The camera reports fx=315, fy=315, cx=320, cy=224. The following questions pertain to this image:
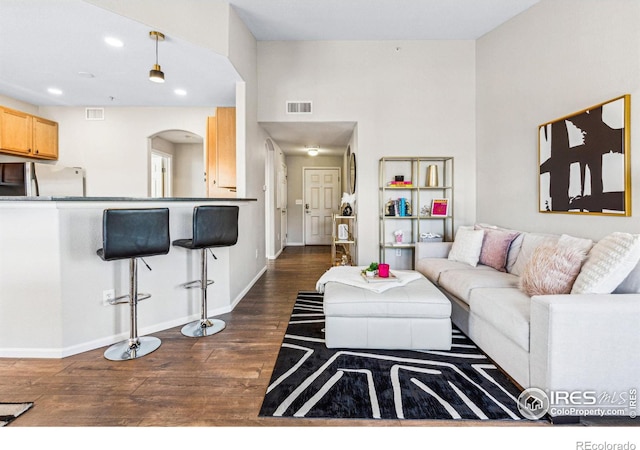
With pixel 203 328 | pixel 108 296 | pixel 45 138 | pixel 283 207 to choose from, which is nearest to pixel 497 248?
pixel 203 328

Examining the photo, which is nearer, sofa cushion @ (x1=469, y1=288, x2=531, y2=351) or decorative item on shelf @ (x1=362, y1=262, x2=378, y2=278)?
sofa cushion @ (x1=469, y1=288, x2=531, y2=351)

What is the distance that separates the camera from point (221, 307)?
309cm

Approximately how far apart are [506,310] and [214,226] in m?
2.20

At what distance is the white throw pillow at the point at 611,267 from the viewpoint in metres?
1.75

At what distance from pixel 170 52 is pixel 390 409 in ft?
11.7

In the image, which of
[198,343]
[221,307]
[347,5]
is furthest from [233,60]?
[198,343]

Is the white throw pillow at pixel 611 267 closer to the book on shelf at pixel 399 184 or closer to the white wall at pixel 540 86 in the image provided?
the white wall at pixel 540 86

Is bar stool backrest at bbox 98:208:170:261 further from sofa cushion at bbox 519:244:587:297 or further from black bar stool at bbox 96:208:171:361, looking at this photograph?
sofa cushion at bbox 519:244:587:297

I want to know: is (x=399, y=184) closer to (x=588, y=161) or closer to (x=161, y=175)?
(x=588, y=161)

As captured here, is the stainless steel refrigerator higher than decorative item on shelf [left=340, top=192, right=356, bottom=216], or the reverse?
the stainless steel refrigerator

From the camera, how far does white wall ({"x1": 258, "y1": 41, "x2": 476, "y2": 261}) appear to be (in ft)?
14.0

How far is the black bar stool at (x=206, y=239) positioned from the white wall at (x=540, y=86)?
9.79ft

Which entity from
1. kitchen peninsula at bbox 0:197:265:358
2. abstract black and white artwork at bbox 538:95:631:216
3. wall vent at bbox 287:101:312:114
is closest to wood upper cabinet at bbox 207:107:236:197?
wall vent at bbox 287:101:312:114

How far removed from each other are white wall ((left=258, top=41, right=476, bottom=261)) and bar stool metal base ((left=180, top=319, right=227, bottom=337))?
262 cm
